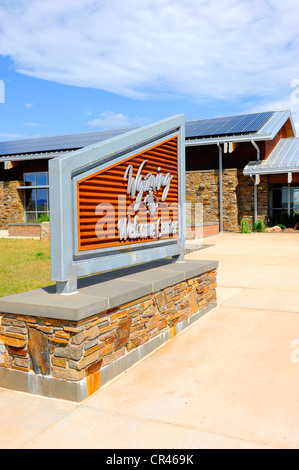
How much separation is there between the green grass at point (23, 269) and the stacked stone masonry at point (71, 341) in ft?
12.1

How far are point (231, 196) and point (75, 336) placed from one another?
19.8 metres

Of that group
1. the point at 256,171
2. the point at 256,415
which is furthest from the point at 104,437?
the point at 256,171

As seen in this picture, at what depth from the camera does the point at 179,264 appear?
6773 millimetres

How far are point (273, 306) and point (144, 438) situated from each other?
4.50 meters

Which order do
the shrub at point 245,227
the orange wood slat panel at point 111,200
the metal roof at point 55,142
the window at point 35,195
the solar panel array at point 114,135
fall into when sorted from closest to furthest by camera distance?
the orange wood slat panel at point 111,200 → the shrub at point 245,227 → the solar panel array at point 114,135 → the window at point 35,195 → the metal roof at point 55,142

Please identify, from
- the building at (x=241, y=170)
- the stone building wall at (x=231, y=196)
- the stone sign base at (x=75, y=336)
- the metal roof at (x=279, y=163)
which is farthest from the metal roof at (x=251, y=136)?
the stone sign base at (x=75, y=336)

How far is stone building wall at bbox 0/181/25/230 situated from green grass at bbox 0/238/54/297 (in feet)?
37.2

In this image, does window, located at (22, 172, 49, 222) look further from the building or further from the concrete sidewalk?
the concrete sidewalk

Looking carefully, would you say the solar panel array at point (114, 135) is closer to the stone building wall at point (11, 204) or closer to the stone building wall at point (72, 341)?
the stone building wall at point (11, 204)

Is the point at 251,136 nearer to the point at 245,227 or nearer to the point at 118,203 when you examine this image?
the point at 245,227

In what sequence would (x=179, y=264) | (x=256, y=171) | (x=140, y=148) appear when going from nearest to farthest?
(x=140, y=148) → (x=179, y=264) → (x=256, y=171)

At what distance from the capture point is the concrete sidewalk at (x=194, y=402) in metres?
3.24

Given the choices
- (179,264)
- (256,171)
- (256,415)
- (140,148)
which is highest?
(256,171)

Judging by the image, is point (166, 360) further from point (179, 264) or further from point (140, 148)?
point (140, 148)
